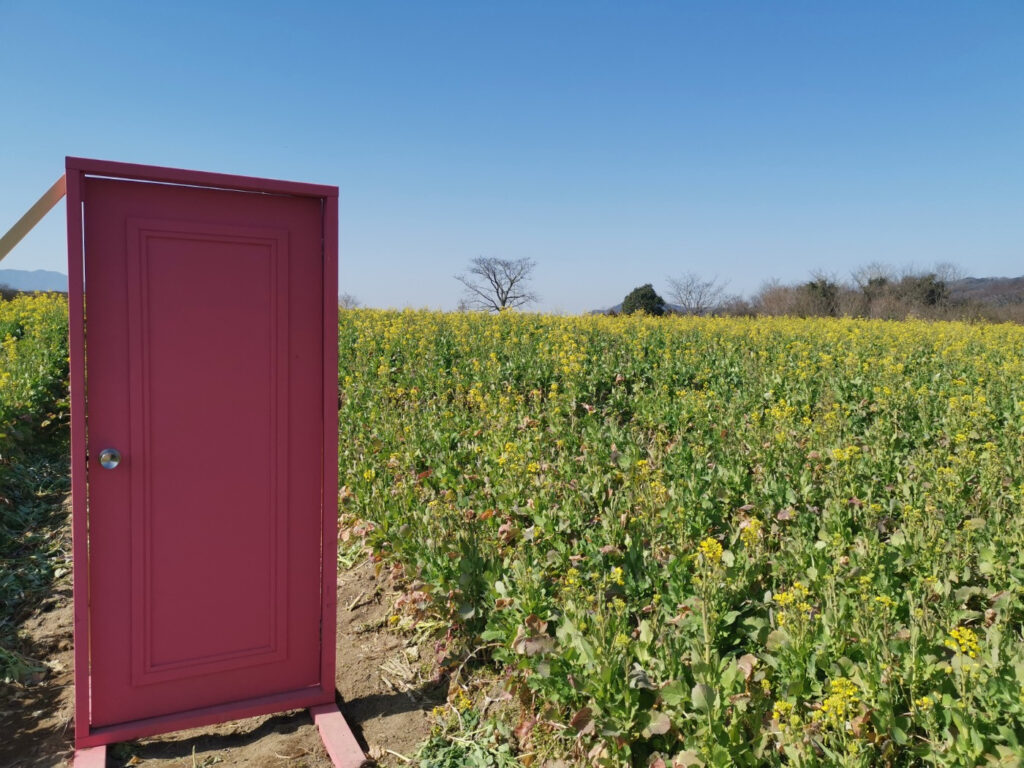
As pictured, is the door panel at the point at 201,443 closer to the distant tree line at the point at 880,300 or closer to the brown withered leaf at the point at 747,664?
the brown withered leaf at the point at 747,664

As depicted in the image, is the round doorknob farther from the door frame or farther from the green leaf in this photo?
the green leaf

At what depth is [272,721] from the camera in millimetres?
3385

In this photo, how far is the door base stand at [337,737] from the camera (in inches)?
118

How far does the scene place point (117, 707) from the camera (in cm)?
312

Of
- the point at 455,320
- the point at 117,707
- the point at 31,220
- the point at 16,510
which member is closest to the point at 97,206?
the point at 31,220

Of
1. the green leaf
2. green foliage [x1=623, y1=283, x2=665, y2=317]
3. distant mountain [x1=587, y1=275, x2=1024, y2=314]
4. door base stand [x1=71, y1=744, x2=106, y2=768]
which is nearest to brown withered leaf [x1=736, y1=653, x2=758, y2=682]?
the green leaf

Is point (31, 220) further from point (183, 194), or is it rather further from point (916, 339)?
point (916, 339)

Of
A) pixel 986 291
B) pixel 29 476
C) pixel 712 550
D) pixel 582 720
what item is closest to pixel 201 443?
pixel 582 720

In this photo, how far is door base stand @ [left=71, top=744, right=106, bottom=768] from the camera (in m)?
2.93

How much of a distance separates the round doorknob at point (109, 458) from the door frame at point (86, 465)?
0.22 feet

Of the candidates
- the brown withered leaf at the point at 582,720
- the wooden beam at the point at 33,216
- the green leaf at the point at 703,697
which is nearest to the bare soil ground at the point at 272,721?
the brown withered leaf at the point at 582,720

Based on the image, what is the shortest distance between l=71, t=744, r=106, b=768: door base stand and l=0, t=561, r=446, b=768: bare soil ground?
0.07m

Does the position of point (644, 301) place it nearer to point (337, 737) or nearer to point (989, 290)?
point (989, 290)

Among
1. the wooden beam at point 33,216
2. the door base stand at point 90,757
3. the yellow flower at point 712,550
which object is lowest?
the door base stand at point 90,757
